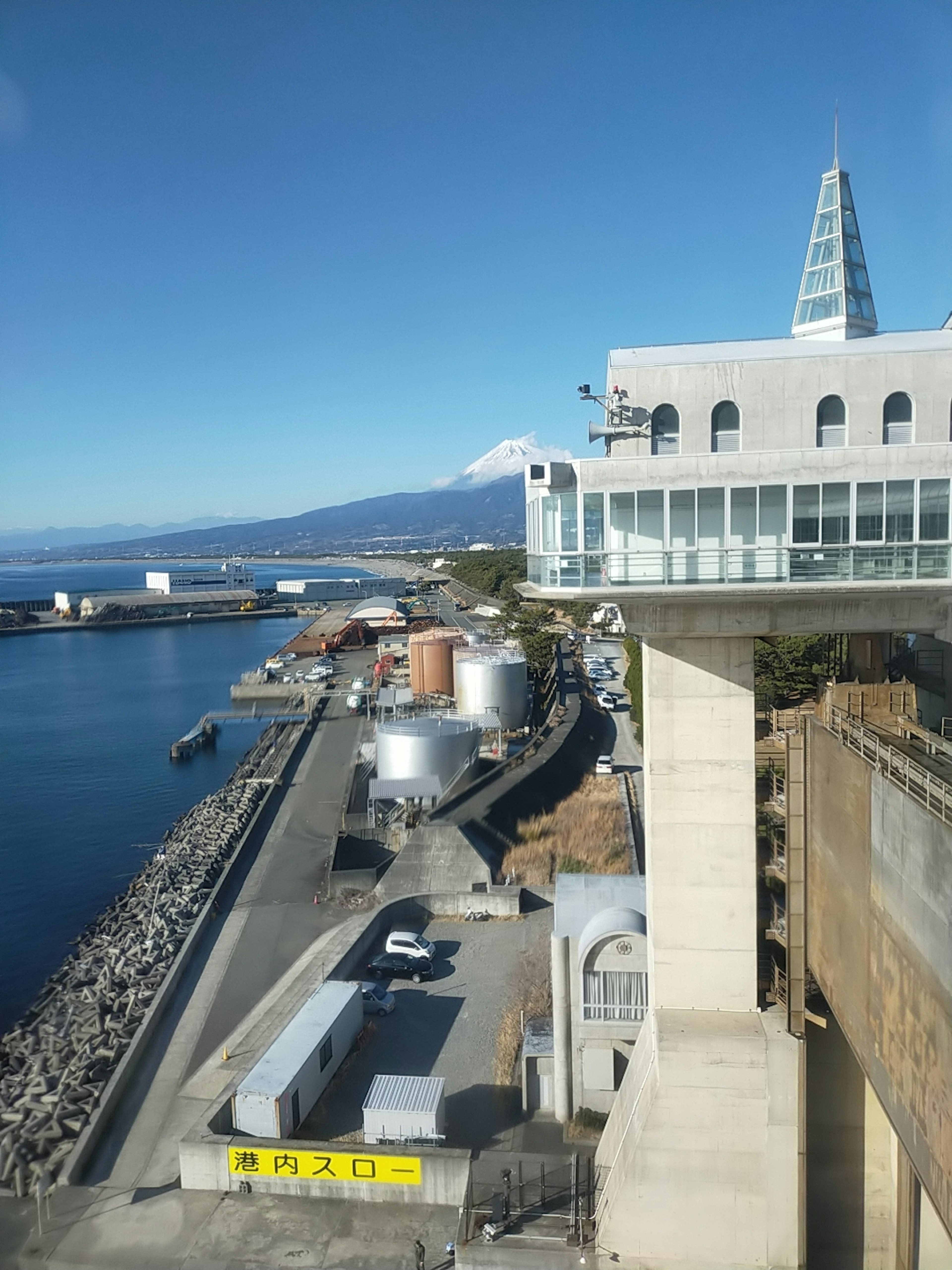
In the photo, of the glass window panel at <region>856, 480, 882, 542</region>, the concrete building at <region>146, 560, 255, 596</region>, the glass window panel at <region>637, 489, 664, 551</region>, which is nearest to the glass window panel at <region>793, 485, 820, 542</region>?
the glass window panel at <region>856, 480, 882, 542</region>

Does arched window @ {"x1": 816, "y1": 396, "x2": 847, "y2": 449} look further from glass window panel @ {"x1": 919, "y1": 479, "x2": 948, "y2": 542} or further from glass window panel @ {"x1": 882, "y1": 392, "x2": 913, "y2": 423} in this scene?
glass window panel @ {"x1": 919, "y1": 479, "x2": 948, "y2": 542}

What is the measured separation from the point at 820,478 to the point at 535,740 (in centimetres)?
1294

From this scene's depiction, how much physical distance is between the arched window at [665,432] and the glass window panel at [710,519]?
12.9 inches

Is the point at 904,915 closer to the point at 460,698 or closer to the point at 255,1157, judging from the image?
the point at 255,1157

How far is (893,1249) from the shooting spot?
571cm

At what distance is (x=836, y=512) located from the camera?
473 centimetres

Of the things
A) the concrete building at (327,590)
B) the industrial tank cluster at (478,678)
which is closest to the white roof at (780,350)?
the industrial tank cluster at (478,678)

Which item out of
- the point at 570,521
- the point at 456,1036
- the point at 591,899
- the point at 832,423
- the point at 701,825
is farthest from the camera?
the point at 456,1036

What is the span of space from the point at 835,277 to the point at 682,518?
174 centimetres

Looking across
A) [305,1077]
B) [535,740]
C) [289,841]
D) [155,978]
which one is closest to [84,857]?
[289,841]

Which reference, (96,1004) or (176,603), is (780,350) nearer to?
(96,1004)

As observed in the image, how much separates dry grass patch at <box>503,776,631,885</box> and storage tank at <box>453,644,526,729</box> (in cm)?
491

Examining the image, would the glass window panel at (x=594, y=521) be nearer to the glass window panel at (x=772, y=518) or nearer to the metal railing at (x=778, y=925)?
the glass window panel at (x=772, y=518)

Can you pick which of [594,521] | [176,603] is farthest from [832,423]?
[176,603]
